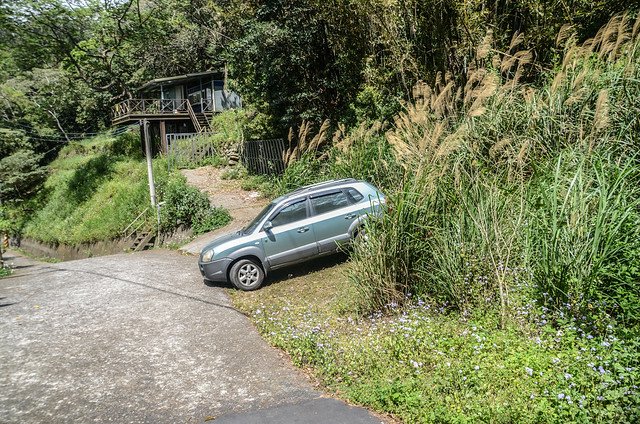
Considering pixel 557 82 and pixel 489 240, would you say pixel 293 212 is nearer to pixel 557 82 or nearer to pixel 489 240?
pixel 489 240

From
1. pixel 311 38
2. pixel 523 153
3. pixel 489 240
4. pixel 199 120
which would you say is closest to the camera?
pixel 489 240

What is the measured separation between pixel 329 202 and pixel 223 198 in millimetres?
10003

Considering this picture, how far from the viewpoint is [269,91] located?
19.3 meters

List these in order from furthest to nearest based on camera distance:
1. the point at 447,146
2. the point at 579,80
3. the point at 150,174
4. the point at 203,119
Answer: the point at 203,119, the point at 150,174, the point at 579,80, the point at 447,146

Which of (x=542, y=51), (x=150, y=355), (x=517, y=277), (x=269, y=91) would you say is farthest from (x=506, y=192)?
(x=269, y=91)

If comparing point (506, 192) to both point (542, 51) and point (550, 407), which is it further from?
point (542, 51)

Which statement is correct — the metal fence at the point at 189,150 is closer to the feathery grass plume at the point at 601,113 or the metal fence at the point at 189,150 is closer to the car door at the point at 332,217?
the car door at the point at 332,217

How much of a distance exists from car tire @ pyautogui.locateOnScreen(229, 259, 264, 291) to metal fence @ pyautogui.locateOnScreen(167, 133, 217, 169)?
16482 millimetres

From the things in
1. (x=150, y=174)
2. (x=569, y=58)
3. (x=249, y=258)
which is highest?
(x=569, y=58)

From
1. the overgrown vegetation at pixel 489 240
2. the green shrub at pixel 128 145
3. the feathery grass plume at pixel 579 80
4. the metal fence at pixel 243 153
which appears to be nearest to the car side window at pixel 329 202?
the overgrown vegetation at pixel 489 240

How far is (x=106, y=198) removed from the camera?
26.5 metres

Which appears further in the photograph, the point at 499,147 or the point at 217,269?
the point at 217,269

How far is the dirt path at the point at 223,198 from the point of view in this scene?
15.7 metres

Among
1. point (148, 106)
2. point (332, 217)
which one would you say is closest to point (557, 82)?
point (332, 217)
